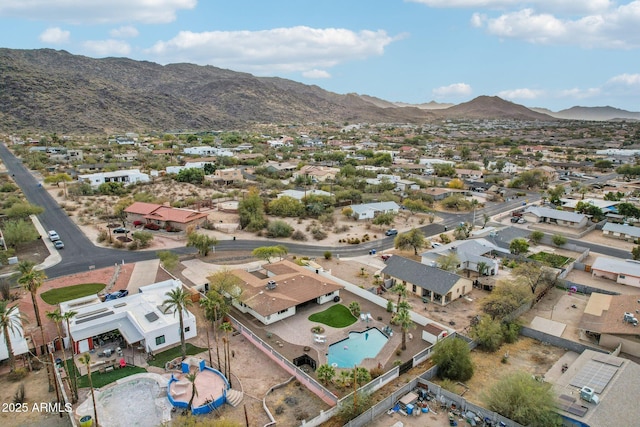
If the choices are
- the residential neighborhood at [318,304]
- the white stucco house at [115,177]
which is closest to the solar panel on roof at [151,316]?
the residential neighborhood at [318,304]

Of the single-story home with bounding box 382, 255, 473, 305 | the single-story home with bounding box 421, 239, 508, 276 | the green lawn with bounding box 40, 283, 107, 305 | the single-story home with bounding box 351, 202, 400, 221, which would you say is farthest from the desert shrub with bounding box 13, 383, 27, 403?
the single-story home with bounding box 351, 202, 400, 221

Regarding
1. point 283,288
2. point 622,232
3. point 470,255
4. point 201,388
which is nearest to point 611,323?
point 470,255

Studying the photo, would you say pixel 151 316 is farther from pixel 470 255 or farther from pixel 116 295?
pixel 470 255

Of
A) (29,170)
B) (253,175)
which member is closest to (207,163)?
(253,175)

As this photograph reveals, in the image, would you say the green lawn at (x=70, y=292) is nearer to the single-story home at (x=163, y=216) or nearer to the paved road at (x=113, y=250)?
the paved road at (x=113, y=250)

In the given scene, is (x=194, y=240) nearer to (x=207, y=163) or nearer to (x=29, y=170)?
(x=207, y=163)
